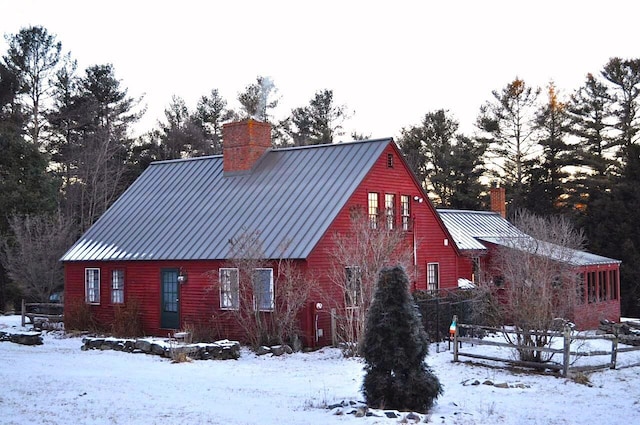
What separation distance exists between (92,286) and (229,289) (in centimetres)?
700

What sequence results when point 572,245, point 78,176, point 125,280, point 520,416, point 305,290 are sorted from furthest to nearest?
point 78,176 → point 572,245 → point 125,280 → point 305,290 → point 520,416

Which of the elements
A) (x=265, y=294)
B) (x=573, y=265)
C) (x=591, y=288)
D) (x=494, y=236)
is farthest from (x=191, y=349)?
A: (x=591, y=288)

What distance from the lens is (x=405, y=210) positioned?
27.8 meters

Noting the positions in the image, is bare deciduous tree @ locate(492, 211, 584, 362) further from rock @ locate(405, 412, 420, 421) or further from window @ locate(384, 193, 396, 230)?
rock @ locate(405, 412, 420, 421)

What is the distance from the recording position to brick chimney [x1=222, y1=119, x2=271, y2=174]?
28.7 meters

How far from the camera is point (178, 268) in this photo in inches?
995

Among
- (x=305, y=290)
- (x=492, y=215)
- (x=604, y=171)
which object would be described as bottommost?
(x=305, y=290)

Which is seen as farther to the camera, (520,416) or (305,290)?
(305,290)

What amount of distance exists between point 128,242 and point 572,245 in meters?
19.2

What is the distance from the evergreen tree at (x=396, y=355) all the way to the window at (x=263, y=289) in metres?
9.45

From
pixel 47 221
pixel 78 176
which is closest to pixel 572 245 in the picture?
pixel 47 221

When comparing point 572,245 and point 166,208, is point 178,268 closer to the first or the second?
point 166,208

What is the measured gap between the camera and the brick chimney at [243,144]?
28.7m

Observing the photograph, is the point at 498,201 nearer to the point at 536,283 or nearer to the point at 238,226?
the point at 238,226
